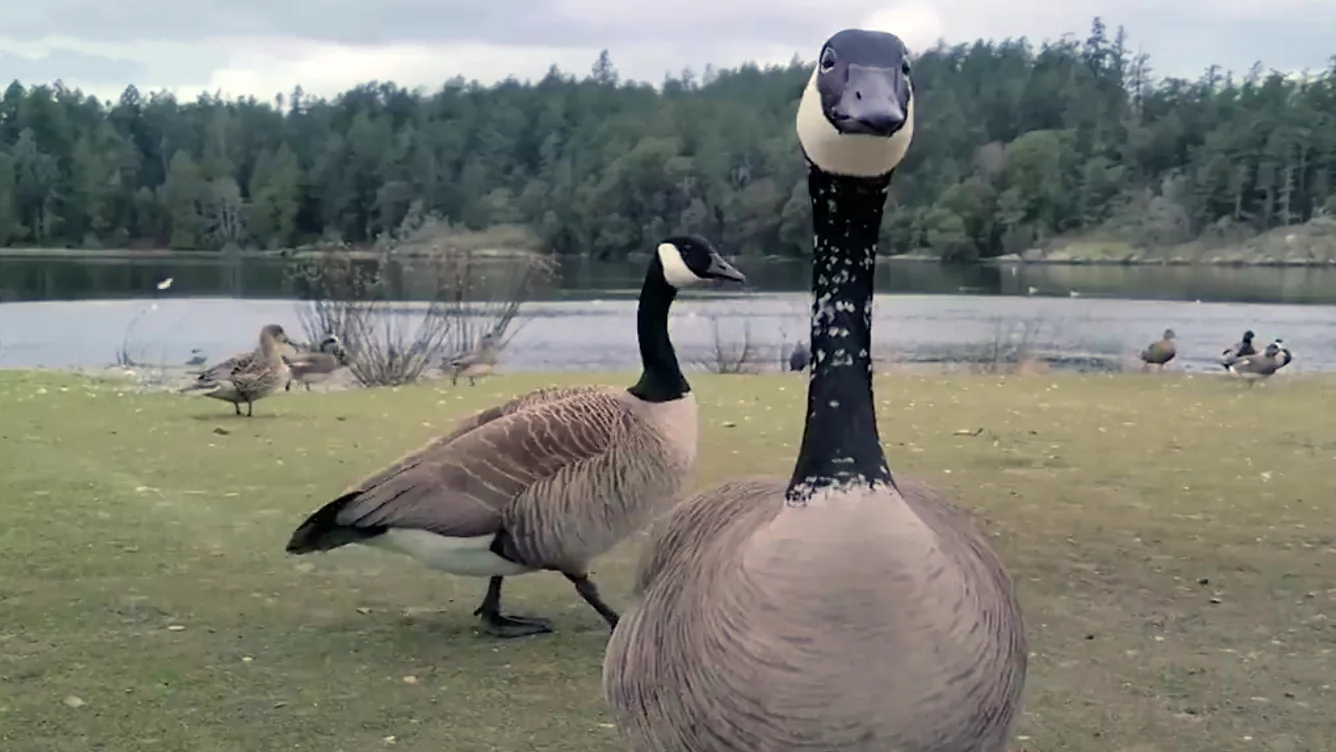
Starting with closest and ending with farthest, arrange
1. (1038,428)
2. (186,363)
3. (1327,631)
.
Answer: (1327,631) < (1038,428) < (186,363)

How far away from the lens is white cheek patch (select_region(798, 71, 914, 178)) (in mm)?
2346

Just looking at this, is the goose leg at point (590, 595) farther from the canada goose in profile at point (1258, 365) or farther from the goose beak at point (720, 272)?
the canada goose in profile at point (1258, 365)

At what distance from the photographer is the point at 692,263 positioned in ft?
19.2

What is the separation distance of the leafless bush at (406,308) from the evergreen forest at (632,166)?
28.6 m

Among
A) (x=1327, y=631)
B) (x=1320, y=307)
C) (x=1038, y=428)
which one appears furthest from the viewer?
(x=1320, y=307)

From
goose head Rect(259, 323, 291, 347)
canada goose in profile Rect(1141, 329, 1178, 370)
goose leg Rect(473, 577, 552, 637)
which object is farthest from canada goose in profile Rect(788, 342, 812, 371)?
goose leg Rect(473, 577, 552, 637)

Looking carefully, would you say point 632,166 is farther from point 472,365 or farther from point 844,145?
point 844,145

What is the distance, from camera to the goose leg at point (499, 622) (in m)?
5.39

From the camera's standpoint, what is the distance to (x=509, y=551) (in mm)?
5094

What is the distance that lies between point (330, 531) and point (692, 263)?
1.95 meters

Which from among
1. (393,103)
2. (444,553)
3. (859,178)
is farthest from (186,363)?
(393,103)

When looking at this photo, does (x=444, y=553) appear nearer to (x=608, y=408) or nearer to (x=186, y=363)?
(x=608, y=408)

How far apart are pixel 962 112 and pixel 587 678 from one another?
79.6 metres

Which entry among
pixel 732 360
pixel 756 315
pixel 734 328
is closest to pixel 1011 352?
pixel 732 360
